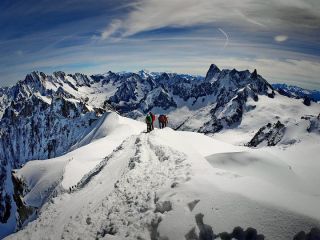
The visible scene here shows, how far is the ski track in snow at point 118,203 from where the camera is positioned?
14094 millimetres

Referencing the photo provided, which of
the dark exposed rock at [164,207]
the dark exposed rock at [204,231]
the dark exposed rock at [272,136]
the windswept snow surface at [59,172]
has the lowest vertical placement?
the dark exposed rock at [272,136]

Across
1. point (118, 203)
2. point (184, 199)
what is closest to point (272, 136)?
point (118, 203)

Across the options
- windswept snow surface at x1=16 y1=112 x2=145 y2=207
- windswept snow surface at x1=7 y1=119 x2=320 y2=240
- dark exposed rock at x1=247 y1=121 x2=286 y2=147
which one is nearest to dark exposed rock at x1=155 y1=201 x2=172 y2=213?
windswept snow surface at x1=7 y1=119 x2=320 y2=240

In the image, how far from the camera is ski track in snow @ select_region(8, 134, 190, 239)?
14094mm

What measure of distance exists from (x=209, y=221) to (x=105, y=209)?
6731 mm

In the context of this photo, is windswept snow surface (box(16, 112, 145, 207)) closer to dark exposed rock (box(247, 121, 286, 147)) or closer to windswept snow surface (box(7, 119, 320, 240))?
windswept snow surface (box(7, 119, 320, 240))

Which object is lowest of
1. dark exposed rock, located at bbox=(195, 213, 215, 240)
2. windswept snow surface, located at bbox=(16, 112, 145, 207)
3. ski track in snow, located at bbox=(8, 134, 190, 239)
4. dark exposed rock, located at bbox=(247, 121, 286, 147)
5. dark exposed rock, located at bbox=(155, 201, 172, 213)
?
dark exposed rock, located at bbox=(247, 121, 286, 147)

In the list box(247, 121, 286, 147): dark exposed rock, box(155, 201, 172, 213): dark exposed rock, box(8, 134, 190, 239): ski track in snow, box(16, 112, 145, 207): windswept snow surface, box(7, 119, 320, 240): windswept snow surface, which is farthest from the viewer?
box(247, 121, 286, 147): dark exposed rock

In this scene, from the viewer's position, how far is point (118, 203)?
53.8 feet

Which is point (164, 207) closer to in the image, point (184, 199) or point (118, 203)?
point (184, 199)

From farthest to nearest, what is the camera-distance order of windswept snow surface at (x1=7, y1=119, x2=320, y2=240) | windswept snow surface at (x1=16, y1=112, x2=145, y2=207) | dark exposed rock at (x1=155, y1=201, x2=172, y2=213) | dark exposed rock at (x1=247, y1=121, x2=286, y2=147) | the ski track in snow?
dark exposed rock at (x1=247, y1=121, x2=286, y2=147)
windswept snow surface at (x1=16, y1=112, x2=145, y2=207)
the ski track in snow
dark exposed rock at (x1=155, y1=201, x2=172, y2=213)
windswept snow surface at (x1=7, y1=119, x2=320, y2=240)

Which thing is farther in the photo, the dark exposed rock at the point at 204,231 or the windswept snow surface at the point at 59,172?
the windswept snow surface at the point at 59,172

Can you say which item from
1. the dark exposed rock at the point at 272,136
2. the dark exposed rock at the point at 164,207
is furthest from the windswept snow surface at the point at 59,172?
the dark exposed rock at the point at 272,136

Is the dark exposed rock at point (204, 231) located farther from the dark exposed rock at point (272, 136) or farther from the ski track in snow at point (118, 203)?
the dark exposed rock at point (272, 136)
